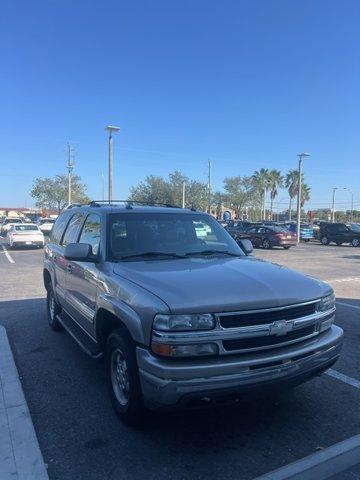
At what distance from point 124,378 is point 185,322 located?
3.27 feet

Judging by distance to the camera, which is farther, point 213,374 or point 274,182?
point 274,182

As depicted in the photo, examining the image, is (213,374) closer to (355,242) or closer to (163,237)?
(163,237)

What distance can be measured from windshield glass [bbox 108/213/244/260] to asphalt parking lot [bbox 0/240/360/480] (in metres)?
1.51

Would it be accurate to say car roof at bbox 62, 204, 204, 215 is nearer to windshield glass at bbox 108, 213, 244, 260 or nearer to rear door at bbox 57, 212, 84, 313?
windshield glass at bbox 108, 213, 244, 260

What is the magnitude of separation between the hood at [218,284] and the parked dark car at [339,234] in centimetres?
3064

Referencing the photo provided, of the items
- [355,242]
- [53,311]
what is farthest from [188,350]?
[355,242]

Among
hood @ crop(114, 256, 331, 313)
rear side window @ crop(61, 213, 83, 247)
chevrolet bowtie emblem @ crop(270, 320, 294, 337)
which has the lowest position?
chevrolet bowtie emblem @ crop(270, 320, 294, 337)

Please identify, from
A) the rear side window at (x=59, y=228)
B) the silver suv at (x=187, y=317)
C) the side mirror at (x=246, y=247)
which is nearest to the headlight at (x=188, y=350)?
the silver suv at (x=187, y=317)

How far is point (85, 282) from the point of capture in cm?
487

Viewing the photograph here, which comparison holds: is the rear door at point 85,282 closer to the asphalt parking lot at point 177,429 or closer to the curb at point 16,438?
the asphalt parking lot at point 177,429

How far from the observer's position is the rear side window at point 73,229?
5.84 m

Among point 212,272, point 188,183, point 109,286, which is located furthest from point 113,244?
point 188,183

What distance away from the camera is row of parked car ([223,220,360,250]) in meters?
28.7

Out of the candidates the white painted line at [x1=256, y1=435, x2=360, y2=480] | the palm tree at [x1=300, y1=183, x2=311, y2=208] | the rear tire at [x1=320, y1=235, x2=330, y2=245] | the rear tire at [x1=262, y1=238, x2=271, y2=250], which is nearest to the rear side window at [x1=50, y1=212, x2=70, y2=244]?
the white painted line at [x1=256, y1=435, x2=360, y2=480]
